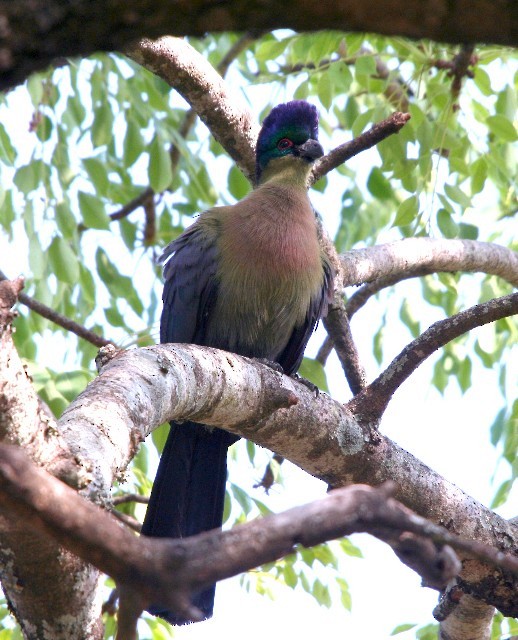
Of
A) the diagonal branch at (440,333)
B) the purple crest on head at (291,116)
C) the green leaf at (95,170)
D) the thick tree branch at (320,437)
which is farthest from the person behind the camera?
the purple crest on head at (291,116)

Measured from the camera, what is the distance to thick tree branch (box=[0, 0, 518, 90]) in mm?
922

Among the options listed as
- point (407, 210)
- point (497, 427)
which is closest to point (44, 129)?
point (407, 210)

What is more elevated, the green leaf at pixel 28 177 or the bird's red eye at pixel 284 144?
the bird's red eye at pixel 284 144

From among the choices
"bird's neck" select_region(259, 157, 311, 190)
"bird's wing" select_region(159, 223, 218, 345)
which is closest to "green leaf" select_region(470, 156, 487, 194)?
"bird's neck" select_region(259, 157, 311, 190)

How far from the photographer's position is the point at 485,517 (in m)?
2.93

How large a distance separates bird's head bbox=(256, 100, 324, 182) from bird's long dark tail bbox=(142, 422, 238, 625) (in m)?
1.44

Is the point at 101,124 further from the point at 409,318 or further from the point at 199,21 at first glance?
the point at 199,21

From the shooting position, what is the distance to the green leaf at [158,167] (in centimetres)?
444

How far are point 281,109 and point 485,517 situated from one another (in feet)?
7.78

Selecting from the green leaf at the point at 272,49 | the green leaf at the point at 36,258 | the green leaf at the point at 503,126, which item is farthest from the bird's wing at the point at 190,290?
the green leaf at the point at 503,126

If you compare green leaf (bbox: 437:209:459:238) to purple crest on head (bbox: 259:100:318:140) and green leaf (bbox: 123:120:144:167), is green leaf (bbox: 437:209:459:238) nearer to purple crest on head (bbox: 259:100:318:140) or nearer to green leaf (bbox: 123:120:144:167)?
purple crest on head (bbox: 259:100:318:140)

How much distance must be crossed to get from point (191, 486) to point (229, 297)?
32.5 inches

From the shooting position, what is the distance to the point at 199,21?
97 centimetres

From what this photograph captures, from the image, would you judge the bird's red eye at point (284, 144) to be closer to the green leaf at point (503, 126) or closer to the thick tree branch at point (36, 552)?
the green leaf at point (503, 126)
